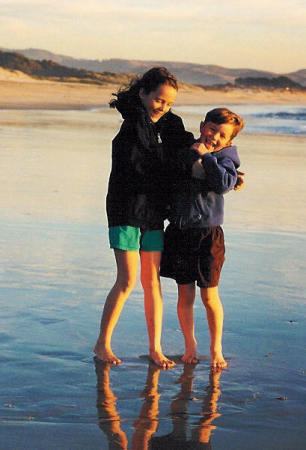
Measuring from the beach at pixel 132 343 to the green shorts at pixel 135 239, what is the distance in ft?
1.69

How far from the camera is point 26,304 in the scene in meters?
5.21

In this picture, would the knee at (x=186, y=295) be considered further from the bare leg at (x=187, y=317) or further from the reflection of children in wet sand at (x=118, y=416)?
the reflection of children in wet sand at (x=118, y=416)

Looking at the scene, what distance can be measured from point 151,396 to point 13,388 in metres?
0.58

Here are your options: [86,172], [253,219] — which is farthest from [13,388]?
[86,172]

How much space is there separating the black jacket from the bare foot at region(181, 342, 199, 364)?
61 cm

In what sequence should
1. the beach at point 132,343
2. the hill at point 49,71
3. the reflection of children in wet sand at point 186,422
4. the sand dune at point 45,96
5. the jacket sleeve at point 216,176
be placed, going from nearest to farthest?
the reflection of children in wet sand at point 186,422 < the beach at point 132,343 < the jacket sleeve at point 216,176 < the sand dune at point 45,96 < the hill at point 49,71

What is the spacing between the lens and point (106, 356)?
4.39 meters

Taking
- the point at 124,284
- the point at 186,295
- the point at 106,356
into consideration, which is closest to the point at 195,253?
the point at 186,295

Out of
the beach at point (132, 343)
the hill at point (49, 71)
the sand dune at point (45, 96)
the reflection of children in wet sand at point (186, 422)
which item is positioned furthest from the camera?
the hill at point (49, 71)

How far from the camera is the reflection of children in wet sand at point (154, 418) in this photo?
338 cm

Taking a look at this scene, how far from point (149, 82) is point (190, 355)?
1.34m

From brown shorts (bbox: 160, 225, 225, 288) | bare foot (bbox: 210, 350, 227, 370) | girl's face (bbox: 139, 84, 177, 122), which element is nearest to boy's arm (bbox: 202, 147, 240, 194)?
brown shorts (bbox: 160, 225, 225, 288)

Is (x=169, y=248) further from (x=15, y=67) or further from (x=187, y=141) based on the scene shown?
(x=15, y=67)

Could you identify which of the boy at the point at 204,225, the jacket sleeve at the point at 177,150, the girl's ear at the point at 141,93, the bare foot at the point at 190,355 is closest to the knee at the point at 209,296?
the boy at the point at 204,225
